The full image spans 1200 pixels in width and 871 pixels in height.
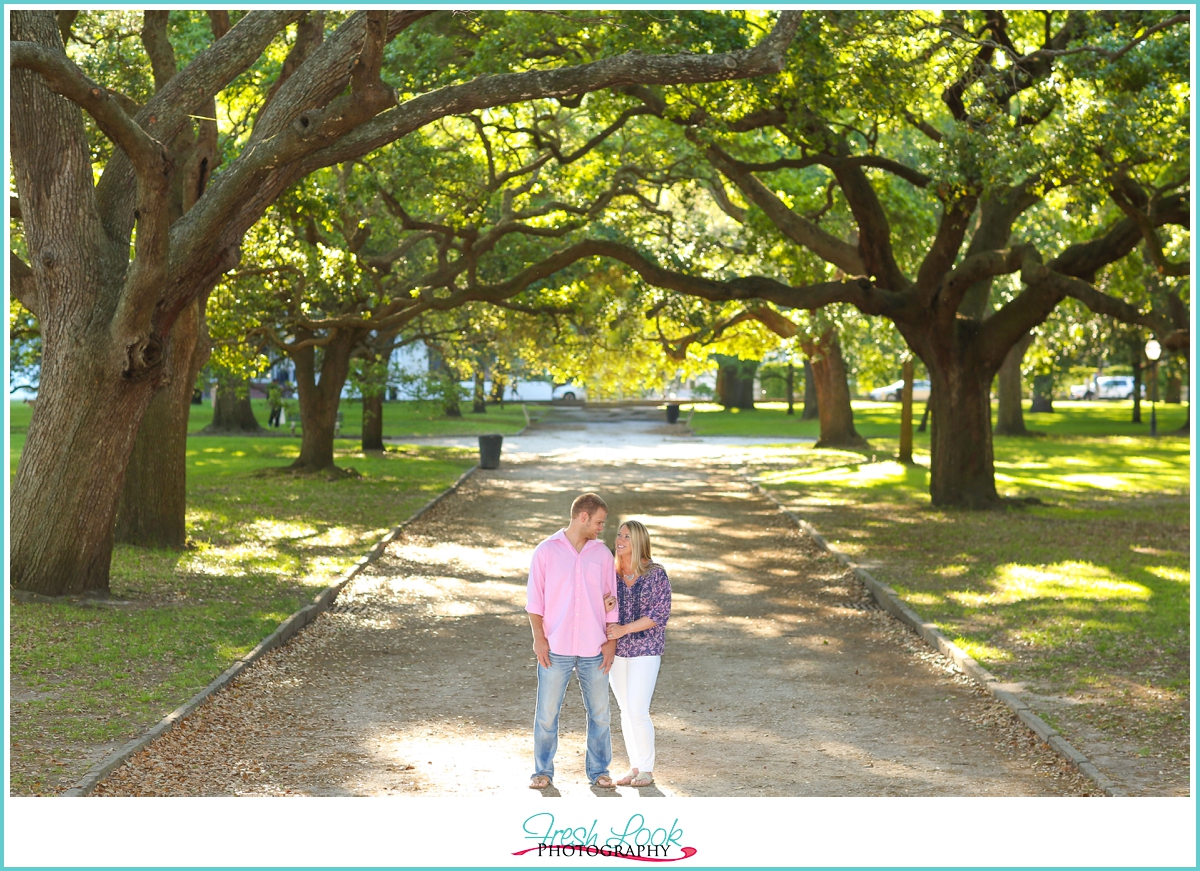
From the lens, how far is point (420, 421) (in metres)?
50.9

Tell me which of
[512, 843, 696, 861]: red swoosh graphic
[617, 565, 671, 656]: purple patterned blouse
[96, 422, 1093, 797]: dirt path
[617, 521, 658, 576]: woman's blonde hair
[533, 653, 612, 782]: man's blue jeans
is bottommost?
[96, 422, 1093, 797]: dirt path

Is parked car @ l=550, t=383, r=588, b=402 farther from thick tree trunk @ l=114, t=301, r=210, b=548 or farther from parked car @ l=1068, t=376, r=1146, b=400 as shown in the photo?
thick tree trunk @ l=114, t=301, r=210, b=548

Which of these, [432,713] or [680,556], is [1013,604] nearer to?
[680,556]

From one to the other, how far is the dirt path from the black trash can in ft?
47.0

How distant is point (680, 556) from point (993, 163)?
6059 mm

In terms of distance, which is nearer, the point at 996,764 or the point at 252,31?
the point at 996,764

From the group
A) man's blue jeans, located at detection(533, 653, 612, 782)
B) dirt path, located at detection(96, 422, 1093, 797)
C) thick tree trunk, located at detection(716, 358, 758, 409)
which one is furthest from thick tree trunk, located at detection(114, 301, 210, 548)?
thick tree trunk, located at detection(716, 358, 758, 409)

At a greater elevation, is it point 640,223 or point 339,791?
point 640,223

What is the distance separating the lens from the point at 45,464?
10.8 metres

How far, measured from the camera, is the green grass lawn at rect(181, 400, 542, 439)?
1733 inches

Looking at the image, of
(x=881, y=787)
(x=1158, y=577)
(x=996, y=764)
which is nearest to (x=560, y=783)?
(x=881, y=787)

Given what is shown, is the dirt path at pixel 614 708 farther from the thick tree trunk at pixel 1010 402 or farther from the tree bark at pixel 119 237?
the thick tree trunk at pixel 1010 402

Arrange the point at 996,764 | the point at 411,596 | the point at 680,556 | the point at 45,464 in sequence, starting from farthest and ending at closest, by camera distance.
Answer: the point at 680,556, the point at 411,596, the point at 45,464, the point at 996,764

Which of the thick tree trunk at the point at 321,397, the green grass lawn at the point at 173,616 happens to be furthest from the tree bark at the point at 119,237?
the thick tree trunk at the point at 321,397
